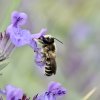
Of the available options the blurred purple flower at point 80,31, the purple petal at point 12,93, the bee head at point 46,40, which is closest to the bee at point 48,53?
the bee head at point 46,40

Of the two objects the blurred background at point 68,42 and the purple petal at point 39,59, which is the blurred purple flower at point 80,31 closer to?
the blurred background at point 68,42

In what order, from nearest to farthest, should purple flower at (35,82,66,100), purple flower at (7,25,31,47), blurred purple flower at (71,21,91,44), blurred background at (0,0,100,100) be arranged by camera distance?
purple flower at (7,25,31,47) → purple flower at (35,82,66,100) → blurred background at (0,0,100,100) → blurred purple flower at (71,21,91,44)

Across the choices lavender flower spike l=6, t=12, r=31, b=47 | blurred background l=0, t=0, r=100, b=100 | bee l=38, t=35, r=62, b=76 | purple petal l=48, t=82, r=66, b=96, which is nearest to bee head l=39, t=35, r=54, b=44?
bee l=38, t=35, r=62, b=76

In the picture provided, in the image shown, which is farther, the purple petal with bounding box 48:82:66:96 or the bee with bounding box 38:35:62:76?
the bee with bounding box 38:35:62:76

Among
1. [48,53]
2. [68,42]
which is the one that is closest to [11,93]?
[48,53]

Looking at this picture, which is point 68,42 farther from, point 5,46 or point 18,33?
point 18,33

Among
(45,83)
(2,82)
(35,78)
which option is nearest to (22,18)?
(2,82)

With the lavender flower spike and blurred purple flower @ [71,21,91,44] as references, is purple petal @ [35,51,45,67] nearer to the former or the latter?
the lavender flower spike
